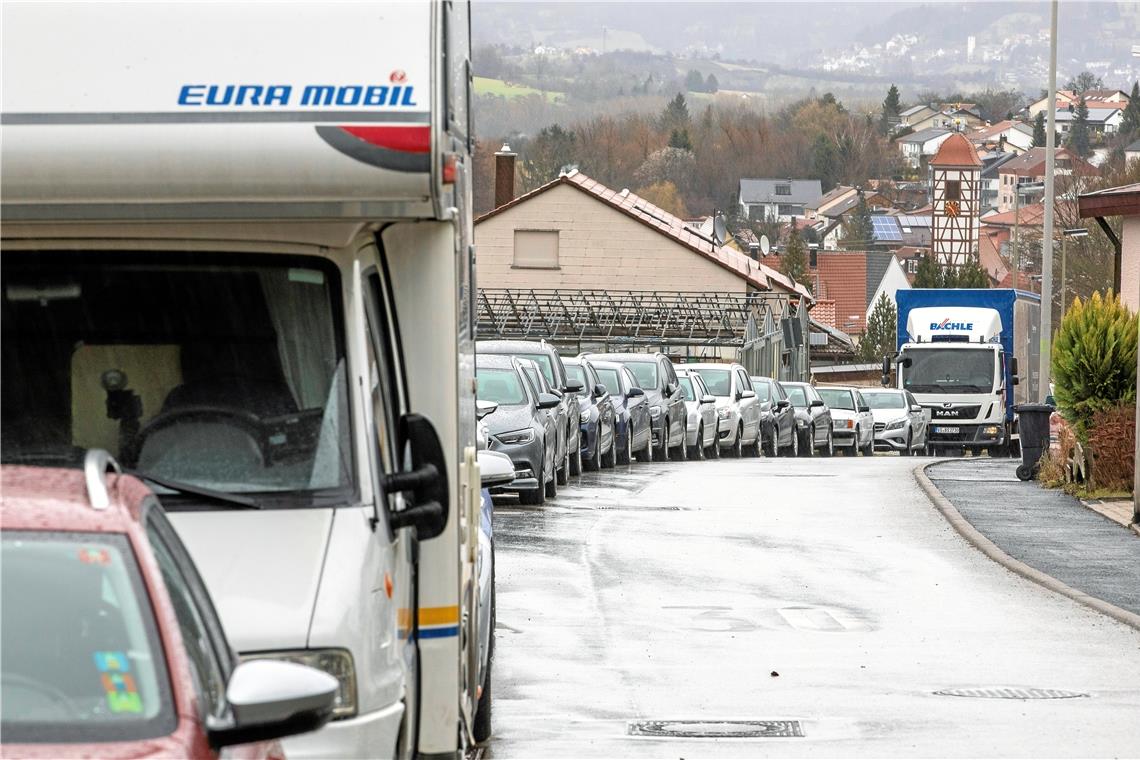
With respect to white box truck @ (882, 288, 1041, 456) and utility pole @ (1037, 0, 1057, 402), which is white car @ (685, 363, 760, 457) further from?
white box truck @ (882, 288, 1041, 456)

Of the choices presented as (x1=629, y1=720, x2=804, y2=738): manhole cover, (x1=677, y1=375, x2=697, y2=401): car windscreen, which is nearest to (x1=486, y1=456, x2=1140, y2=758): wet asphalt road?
(x1=629, y1=720, x2=804, y2=738): manhole cover

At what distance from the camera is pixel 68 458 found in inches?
219

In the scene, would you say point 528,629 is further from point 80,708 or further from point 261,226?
point 80,708

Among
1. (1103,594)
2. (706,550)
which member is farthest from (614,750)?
(706,550)

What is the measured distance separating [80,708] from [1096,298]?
20890mm

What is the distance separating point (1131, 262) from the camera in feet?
102

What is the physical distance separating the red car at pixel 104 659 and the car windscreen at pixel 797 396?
39593 mm

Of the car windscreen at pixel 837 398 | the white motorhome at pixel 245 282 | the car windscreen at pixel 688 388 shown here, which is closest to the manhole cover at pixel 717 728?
the white motorhome at pixel 245 282

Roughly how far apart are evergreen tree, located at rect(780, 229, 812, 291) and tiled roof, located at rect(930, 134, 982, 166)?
183 ft

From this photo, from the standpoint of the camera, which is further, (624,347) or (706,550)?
(624,347)

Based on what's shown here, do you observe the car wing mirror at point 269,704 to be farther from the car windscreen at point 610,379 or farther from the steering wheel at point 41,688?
the car windscreen at point 610,379

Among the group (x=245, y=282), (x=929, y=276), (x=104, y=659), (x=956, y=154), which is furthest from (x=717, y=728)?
(x=956, y=154)

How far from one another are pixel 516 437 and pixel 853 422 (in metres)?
24.5

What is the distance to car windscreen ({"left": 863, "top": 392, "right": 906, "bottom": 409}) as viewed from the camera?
45000mm
